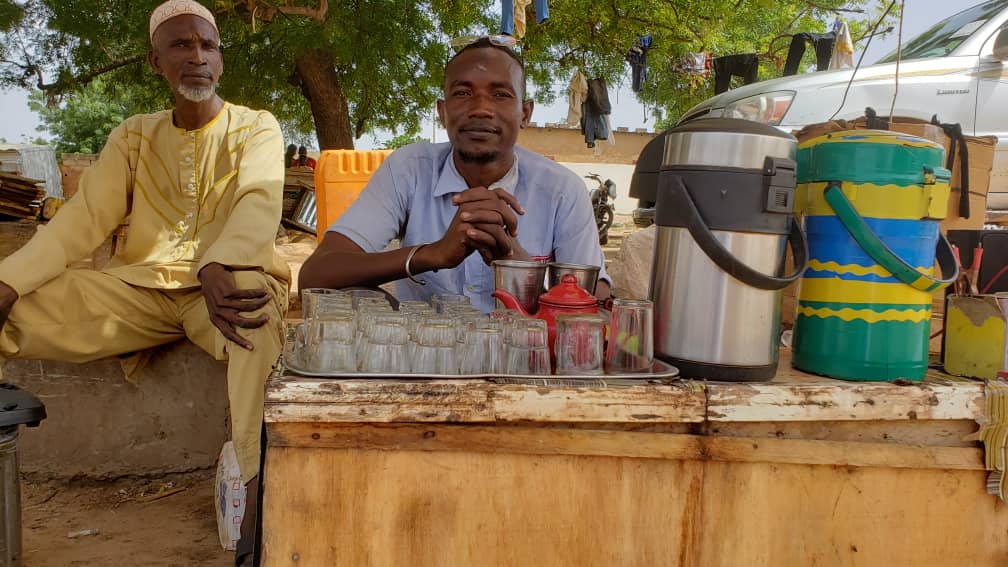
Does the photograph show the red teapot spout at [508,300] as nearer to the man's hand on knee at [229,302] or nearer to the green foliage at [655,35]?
the man's hand on knee at [229,302]

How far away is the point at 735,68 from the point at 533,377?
8.31m

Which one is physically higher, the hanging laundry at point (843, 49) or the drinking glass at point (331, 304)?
the hanging laundry at point (843, 49)

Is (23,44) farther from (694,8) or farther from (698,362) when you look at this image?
(698,362)

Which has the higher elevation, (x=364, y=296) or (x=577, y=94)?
(x=577, y=94)

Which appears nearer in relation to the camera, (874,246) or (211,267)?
(874,246)

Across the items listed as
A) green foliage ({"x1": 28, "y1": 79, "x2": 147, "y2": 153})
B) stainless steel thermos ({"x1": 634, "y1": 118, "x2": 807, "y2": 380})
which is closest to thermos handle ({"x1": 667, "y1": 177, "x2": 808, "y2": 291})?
stainless steel thermos ({"x1": 634, "y1": 118, "x2": 807, "y2": 380})

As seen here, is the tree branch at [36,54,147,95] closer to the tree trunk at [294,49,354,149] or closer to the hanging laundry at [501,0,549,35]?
the tree trunk at [294,49,354,149]

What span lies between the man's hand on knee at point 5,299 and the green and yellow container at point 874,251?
2468mm

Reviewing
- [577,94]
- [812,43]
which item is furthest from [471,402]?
[577,94]

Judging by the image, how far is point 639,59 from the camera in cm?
1031

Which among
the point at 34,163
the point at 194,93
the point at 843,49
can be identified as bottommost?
the point at 194,93

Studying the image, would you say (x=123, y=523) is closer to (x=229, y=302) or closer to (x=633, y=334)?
(x=229, y=302)

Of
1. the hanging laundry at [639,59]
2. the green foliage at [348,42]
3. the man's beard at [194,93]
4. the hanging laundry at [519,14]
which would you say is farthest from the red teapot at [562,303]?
the hanging laundry at [639,59]

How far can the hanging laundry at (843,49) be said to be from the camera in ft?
26.6
